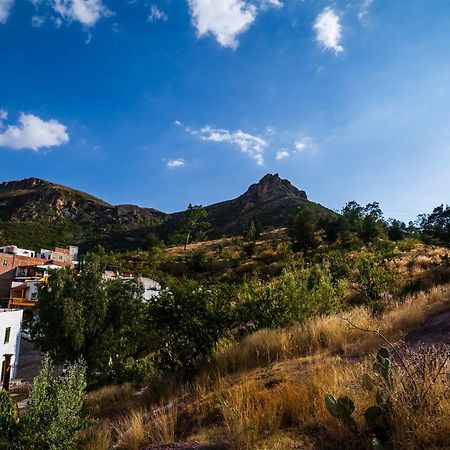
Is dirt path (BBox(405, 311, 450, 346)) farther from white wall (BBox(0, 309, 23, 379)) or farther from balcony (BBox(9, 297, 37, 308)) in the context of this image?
balcony (BBox(9, 297, 37, 308))

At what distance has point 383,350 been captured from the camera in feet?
13.7

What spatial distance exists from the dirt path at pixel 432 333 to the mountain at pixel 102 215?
272 ft

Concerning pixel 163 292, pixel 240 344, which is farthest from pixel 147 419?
pixel 163 292

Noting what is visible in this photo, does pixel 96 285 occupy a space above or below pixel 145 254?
below

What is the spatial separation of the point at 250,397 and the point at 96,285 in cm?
1819

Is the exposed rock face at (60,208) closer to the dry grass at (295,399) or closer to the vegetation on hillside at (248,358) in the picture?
the vegetation on hillside at (248,358)

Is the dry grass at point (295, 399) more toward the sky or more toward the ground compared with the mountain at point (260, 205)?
more toward the ground

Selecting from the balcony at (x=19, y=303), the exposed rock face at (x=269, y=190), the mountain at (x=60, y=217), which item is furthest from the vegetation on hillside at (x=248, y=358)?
the exposed rock face at (x=269, y=190)

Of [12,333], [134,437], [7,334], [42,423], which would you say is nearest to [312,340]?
[134,437]

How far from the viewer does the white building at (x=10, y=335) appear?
29031mm

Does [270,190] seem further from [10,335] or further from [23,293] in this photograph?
[10,335]

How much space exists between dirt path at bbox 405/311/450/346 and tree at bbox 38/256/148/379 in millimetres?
14026

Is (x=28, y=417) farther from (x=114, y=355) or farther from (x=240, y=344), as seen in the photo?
(x=114, y=355)

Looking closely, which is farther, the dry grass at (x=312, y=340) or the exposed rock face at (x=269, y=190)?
the exposed rock face at (x=269, y=190)
